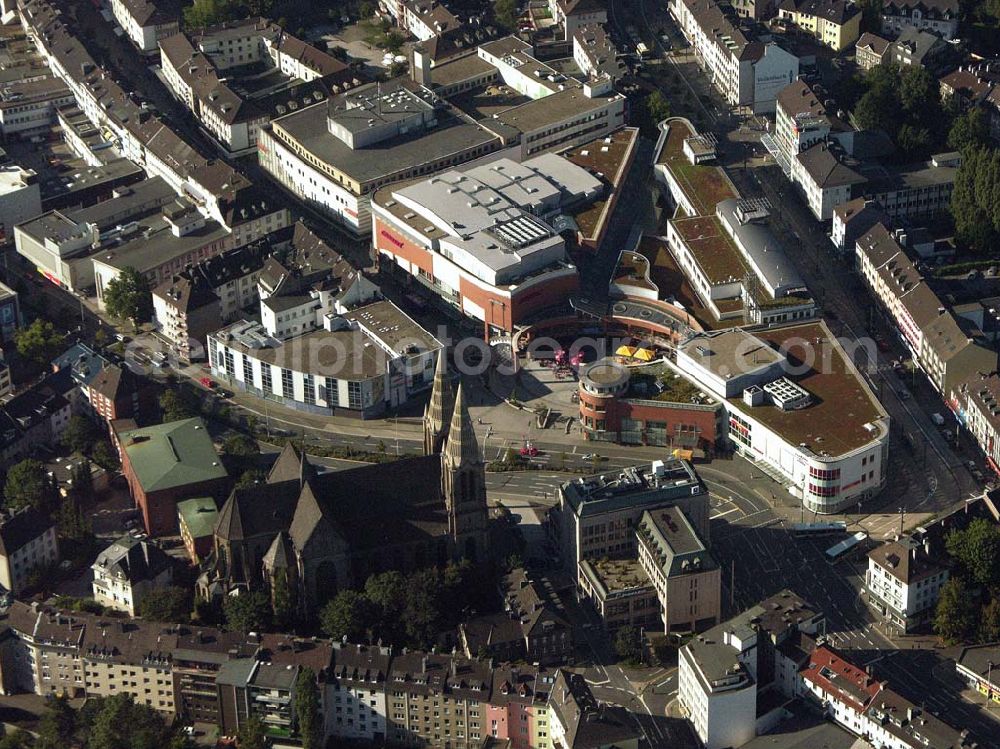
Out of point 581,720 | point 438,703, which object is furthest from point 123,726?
point 581,720

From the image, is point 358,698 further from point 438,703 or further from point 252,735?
point 252,735

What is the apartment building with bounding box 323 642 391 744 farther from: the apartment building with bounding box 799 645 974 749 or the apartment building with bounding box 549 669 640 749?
the apartment building with bounding box 799 645 974 749

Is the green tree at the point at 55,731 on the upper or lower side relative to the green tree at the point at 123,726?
lower

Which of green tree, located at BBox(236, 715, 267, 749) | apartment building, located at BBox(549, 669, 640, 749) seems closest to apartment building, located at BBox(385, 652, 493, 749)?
apartment building, located at BBox(549, 669, 640, 749)

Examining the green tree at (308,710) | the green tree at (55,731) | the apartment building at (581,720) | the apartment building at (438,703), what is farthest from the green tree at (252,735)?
the apartment building at (581,720)

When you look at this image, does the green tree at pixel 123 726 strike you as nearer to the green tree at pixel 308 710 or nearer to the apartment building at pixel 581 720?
the green tree at pixel 308 710

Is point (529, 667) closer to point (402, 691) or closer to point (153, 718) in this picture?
point (402, 691)

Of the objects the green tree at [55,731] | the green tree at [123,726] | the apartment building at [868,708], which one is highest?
the apartment building at [868,708]
